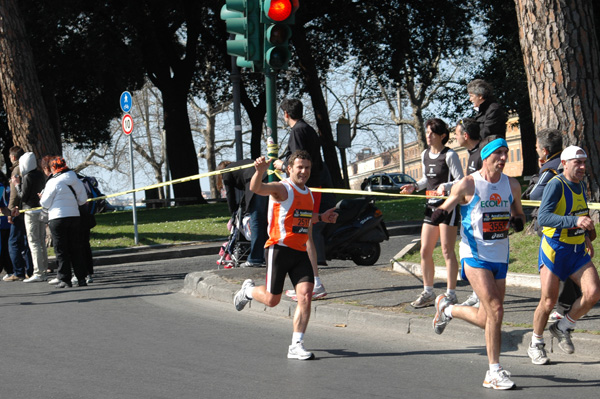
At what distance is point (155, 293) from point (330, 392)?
573 centimetres

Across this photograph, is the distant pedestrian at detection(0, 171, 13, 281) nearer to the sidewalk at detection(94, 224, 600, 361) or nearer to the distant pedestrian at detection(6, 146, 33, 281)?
the distant pedestrian at detection(6, 146, 33, 281)

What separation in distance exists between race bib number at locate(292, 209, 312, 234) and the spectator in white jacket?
5.51 metres

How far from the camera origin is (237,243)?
11.7 meters

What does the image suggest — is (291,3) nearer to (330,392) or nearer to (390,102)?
(330,392)

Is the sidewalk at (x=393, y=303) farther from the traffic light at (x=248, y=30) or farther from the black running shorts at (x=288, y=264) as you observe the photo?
the traffic light at (x=248, y=30)

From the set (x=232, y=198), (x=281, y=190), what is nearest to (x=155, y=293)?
(x=232, y=198)

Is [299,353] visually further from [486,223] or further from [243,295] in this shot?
[486,223]

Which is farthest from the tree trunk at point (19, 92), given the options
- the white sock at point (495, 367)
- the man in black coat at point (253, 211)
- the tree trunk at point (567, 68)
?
the white sock at point (495, 367)

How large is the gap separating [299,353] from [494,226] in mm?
1789

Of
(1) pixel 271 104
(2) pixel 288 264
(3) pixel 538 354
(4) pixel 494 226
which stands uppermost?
(1) pixel 271 104

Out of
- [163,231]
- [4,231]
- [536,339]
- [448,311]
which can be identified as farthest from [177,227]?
[536,339]

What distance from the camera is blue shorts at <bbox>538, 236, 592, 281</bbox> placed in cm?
612

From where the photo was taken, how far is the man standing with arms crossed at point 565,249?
6031 mm

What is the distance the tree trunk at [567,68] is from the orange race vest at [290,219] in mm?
4484
